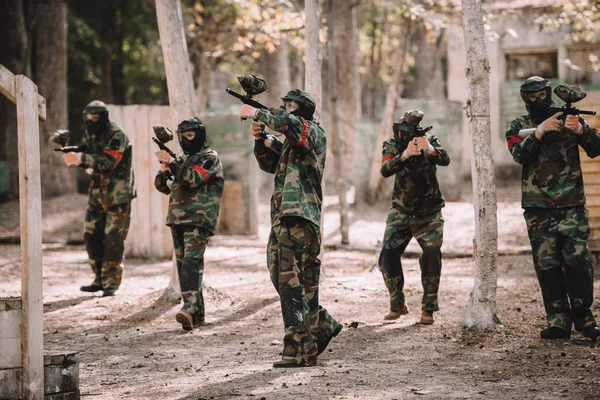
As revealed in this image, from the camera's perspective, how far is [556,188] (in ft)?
23.7

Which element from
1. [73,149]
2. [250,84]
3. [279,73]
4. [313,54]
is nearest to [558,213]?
[250,84]

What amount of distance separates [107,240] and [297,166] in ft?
13.5

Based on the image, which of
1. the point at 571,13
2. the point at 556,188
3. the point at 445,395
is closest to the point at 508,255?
the point at 571,13

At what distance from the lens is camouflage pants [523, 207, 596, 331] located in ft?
23.6

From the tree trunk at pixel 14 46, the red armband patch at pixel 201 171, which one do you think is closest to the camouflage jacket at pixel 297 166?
the red armband patch at pixel 201 171

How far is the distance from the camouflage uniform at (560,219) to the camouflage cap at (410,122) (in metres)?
0.94

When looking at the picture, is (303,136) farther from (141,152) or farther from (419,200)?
(141,152)

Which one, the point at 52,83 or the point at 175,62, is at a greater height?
the point at 52,83

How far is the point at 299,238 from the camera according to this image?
6.30m

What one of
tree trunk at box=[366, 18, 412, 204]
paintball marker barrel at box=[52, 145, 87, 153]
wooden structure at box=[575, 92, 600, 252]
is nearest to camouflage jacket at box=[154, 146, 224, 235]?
paintball marker barrel at box=[52, 145, 87, 153]

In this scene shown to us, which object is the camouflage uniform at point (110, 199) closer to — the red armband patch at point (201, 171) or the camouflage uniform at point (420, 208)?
the red armband patch at point (201, 171)

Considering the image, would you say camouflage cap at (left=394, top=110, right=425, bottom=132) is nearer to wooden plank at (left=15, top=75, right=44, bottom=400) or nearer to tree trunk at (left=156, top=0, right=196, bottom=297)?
tree trunk at (left=156, top=0, right=196, bottom=297)

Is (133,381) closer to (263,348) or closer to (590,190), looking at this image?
(263,348)

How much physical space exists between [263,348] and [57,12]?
1388 centimetres
